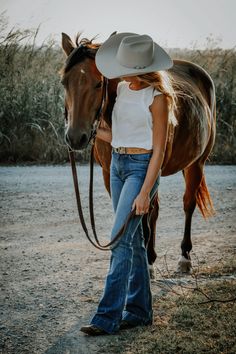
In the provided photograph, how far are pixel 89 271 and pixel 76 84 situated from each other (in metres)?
1.63

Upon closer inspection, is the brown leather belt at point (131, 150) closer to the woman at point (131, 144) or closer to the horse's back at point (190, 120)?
the woman at point (131, 144)

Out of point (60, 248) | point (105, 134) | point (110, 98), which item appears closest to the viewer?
point (105, 134)

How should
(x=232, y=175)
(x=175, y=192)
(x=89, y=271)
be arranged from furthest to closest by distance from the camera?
(x=232, y=175) → (x=175, y=192) → (x=89, y=271)

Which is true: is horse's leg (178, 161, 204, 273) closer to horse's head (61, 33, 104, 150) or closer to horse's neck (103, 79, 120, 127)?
horse's neck (103, 79, 120, 127)

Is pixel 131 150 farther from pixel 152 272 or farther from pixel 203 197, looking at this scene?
pixel 203 197

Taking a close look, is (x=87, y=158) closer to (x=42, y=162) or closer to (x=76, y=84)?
(x=42, y=162)

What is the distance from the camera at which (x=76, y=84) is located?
4.00 metres

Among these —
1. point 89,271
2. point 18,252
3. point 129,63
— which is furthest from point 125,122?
point 18,252

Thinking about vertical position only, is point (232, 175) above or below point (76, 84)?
below

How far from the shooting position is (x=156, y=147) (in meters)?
3.48

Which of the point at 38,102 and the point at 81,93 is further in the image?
the point at 38,102

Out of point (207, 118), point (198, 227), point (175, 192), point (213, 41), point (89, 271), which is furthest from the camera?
point (213, 41)

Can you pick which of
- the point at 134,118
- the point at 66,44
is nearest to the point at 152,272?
the point at 134,118

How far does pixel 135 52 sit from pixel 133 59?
0.15ft
